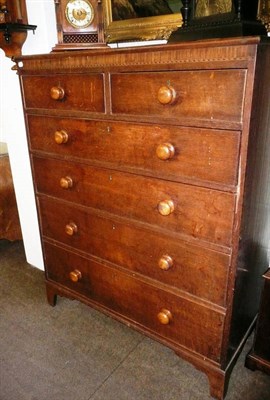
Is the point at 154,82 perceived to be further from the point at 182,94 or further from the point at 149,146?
the point at 149,146

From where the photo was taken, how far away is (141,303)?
1.56 meters

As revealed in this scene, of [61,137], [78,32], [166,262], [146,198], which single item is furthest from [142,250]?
[78,32]

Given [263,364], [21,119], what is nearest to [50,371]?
[263,364]

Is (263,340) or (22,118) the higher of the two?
(22,118)

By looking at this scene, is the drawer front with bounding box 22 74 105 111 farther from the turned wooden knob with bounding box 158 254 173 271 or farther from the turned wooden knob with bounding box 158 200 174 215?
the turned wooden knob with bounding box 158 254 173 271

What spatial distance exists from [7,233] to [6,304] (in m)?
0.67

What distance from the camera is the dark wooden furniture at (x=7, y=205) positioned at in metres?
2.47

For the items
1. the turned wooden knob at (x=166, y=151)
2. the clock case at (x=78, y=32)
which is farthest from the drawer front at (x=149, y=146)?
the clock case at (x=78, y=32)

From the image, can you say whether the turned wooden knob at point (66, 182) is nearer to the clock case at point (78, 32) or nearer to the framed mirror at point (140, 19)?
the clock case at point (78, 32)

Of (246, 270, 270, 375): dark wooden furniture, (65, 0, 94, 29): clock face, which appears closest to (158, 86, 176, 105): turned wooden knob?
(65, 0, 94, 29): clock face

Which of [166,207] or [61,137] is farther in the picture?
[61,137]

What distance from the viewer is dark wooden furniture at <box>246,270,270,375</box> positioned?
56.5 inches

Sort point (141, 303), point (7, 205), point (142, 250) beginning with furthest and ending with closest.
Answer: point (7, 205) → point (141, 303) → point (142, 250)

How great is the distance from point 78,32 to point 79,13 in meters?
0.08
